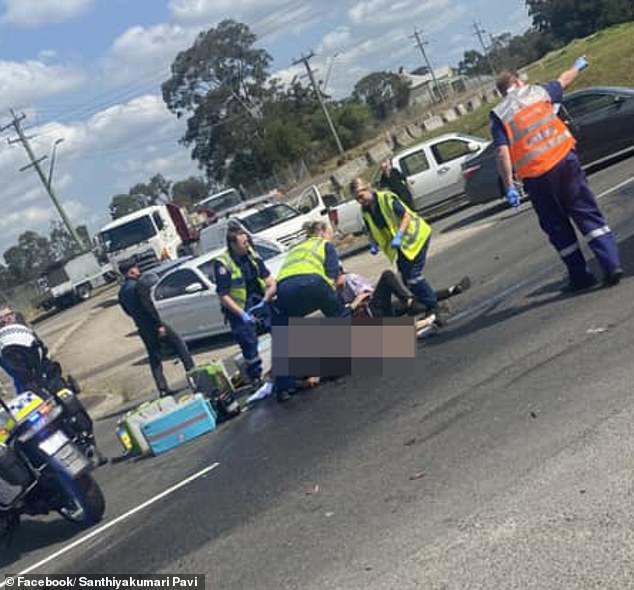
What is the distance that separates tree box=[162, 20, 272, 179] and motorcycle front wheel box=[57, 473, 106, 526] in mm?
75185

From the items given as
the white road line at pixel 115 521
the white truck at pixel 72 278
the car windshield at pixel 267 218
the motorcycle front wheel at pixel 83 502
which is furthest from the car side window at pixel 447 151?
the white truck at pixel 72 278

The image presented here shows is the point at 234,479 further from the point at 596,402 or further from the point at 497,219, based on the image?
the point at 497,219

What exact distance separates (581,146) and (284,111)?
6652 cm

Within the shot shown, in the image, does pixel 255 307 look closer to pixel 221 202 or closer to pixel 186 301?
pixel 186 301

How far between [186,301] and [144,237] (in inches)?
780

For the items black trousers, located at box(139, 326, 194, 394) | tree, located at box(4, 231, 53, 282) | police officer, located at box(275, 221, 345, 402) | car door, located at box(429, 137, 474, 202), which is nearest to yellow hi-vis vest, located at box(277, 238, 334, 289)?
police officer, located at box(275, 221, 345, 402)

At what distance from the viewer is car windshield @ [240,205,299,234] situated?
24.5m

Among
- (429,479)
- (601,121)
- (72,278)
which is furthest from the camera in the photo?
(72,278)

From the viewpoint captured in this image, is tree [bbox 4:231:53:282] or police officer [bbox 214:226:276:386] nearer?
police officer [bbox 214:226:276:386]

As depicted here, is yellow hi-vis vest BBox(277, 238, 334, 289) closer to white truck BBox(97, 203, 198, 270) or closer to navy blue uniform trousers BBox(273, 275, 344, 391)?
navy blue uniform trousers BBox(273, 275, 344, 391)

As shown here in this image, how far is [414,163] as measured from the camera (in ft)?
81.1

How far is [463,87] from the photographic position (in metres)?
106

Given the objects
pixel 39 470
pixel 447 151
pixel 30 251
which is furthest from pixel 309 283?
pixel 30 251

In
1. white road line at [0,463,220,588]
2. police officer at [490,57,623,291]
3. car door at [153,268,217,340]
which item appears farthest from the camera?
car door at [153,268,217,340]
